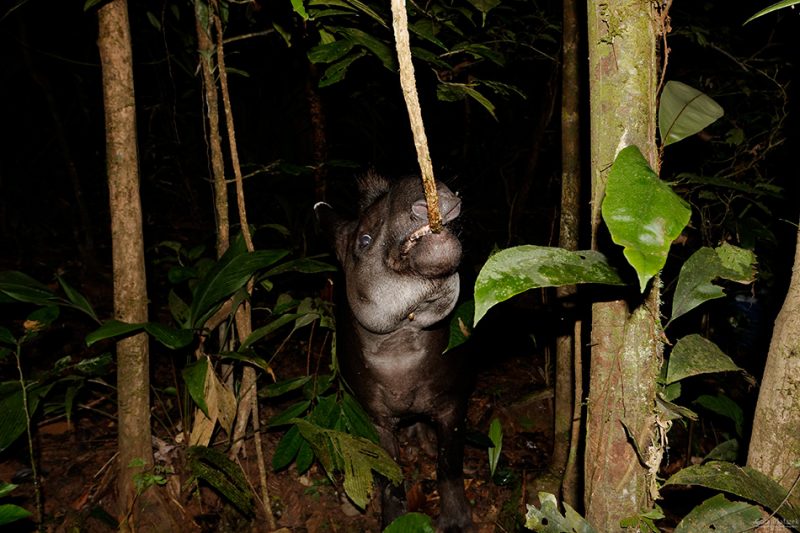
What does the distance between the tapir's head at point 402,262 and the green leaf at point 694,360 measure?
815 mm

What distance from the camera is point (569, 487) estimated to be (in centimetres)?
238

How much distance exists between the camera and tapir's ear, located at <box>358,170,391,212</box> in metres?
3.10

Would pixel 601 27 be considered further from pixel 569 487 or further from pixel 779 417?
pixel 569 487

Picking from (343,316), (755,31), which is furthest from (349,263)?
(755,31)

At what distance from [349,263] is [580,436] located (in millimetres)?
1309

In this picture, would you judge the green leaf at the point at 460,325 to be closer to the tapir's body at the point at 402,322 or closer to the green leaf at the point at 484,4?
the tapir's body at the point at 402,322

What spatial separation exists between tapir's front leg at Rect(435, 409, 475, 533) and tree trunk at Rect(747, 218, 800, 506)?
1733 millimetres

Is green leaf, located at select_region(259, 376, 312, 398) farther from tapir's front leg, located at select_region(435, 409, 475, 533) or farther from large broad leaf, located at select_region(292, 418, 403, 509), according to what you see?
tapir's front leg, located at select_region(435, 409, 475, 533)

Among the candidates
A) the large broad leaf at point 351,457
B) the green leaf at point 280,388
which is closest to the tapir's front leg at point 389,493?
the large broad leaf at point 351,457

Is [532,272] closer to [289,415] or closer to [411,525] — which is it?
[411,525]

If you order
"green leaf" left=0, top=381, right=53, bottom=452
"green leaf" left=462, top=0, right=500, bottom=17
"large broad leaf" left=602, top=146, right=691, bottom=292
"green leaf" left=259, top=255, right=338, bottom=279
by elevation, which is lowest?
"green leaf" left=0, top=381, right=53, bottom=452

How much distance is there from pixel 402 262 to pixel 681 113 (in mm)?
1198

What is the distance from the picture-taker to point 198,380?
8.32 feet

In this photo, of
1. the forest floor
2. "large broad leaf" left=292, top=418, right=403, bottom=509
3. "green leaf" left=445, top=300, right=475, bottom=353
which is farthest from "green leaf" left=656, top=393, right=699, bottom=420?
the forest floor
